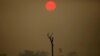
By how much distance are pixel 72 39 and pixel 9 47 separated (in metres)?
1.07

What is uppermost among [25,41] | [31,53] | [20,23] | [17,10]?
[17,10]

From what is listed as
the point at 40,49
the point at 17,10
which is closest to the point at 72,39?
the point at 40,49

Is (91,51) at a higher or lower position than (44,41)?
lower

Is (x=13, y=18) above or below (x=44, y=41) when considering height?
above

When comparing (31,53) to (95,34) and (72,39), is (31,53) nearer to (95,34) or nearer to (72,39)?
(72,39)

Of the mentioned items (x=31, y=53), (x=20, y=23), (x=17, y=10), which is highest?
(x=17, y=10)

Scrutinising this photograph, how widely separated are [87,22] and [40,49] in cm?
91

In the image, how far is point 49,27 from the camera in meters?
2.43

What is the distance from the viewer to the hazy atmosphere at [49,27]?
2406mm

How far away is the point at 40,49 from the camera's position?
7.97 ft

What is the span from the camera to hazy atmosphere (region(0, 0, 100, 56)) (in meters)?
2.41

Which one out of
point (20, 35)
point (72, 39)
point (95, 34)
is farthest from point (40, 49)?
point (95, 34)

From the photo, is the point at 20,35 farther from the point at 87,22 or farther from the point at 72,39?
the point at 87,22

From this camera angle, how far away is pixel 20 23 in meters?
2.45
